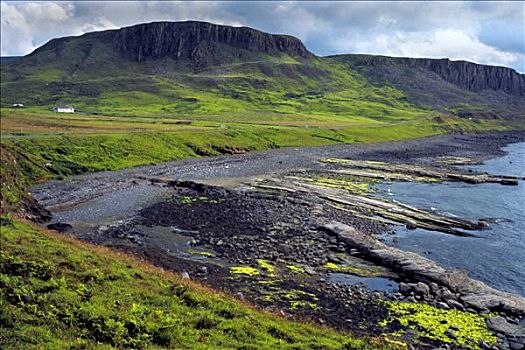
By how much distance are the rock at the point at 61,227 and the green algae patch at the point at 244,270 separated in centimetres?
1946

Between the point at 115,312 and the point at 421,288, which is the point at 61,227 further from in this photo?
the point at 421,288

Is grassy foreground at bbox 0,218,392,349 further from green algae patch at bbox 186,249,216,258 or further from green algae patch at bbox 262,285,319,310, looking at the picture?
green algae patch at bbox 186,249,216,258

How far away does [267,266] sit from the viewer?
3978 cm

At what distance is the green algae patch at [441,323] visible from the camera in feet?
93.7

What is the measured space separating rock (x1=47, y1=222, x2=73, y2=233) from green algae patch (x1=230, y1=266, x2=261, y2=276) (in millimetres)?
19462

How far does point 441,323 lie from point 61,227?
37.6m

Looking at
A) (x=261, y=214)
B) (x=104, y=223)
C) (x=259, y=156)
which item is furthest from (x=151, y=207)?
(x=259, y=156)

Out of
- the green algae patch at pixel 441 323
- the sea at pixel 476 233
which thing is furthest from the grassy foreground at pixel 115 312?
the sea at pixel 476 233

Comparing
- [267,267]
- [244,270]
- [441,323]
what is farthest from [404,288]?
[244,270]

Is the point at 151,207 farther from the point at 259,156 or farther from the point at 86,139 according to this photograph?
the point at 259,156

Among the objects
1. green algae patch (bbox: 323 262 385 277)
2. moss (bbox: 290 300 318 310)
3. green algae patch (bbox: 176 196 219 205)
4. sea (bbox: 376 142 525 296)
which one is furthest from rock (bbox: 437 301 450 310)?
green algae patch (bbox: 176 196 219 205)

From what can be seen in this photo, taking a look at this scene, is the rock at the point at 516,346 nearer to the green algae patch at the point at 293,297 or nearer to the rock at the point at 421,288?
the rock at the point at 421,288

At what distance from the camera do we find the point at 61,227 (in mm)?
46719

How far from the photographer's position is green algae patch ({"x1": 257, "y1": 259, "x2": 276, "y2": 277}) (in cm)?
3806
